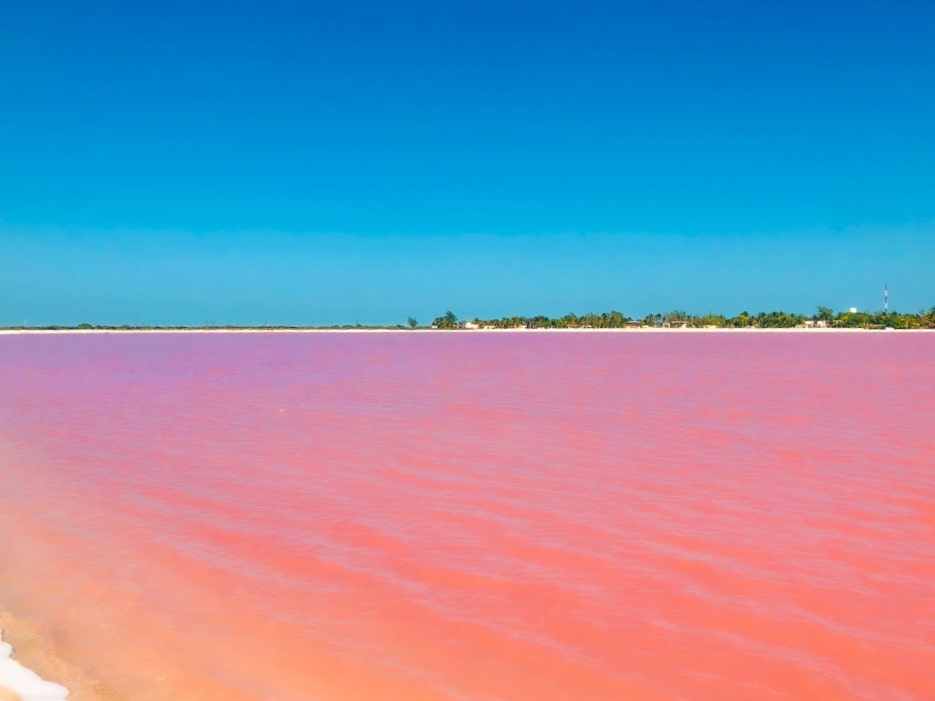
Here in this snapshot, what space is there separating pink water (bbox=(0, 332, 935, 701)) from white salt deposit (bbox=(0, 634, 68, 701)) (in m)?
0.23

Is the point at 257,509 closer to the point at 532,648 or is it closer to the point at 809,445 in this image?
the point at 532,648

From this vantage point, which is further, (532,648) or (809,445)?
(809,445)

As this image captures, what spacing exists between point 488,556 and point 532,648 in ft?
4.46

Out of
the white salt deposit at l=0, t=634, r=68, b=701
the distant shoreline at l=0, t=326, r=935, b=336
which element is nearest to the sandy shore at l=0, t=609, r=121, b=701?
the white salt deposit at l=0, t=634, r=68, b=701

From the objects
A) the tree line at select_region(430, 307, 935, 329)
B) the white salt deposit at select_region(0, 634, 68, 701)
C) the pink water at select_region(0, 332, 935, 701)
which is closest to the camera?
the white salt deposit at select_region(0, 634, 68, 701)

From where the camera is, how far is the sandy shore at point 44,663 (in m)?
3.20

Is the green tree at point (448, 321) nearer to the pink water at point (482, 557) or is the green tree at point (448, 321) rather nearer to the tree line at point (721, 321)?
the tree line at point (721, 321)

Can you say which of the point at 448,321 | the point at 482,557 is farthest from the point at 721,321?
the point at 482,557

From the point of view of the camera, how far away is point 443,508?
20.5 feet

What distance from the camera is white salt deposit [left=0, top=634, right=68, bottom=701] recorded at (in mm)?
3124

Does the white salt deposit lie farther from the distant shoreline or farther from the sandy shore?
the distant shoreline

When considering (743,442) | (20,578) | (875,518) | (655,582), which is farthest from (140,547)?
(743,442)

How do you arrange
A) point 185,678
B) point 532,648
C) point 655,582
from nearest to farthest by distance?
point 185,678 < point 532,648 < point 655,582

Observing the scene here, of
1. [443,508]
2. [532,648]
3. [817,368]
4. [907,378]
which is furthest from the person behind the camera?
[817,368]
